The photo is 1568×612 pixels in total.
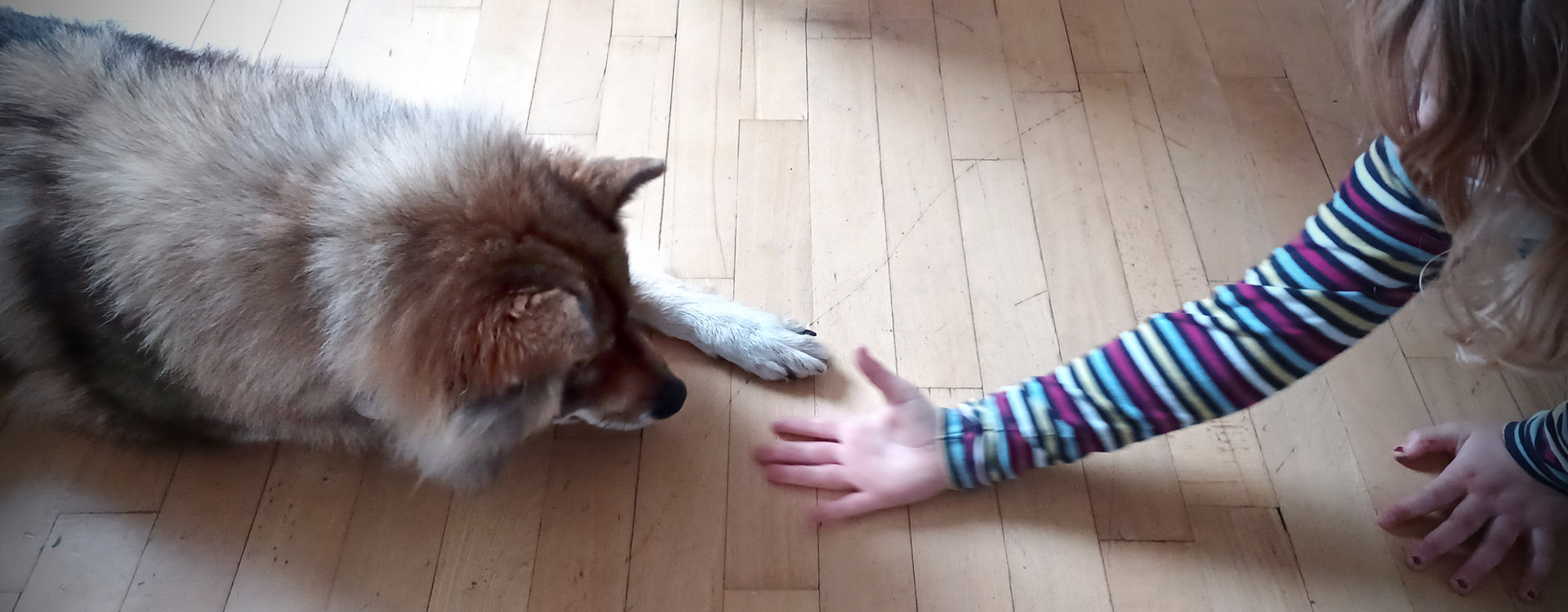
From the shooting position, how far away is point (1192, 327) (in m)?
1.24

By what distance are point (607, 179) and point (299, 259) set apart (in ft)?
1.28

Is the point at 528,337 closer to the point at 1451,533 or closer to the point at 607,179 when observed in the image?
the point at 607,179

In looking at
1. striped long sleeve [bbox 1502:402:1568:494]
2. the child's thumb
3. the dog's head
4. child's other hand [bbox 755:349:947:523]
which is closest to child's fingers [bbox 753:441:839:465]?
child's other hand [bbox 755:349:947:523]

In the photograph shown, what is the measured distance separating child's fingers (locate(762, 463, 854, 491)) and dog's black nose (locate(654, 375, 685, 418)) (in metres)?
0.22

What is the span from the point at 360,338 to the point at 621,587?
1.79 feet

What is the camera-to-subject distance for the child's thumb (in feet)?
4.47

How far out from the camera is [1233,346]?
1.21m

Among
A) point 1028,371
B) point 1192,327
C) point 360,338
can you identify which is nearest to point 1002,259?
point 1028,371

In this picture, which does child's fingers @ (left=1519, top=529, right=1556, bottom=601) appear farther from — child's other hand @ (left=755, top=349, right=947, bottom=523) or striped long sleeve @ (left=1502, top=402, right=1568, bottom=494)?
child's other hand @ (left=755, top=349, right=947, bottom=523)

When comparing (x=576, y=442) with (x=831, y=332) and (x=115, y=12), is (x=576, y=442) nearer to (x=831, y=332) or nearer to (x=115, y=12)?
(x=831, y=332)

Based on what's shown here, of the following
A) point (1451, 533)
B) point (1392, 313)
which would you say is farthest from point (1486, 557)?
point (1392, 313)

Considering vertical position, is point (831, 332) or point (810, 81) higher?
point (810, 81)

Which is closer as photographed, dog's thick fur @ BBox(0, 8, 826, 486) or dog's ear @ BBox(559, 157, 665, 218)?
dog's thick fur @ BBox(0, 8, 826, 486)

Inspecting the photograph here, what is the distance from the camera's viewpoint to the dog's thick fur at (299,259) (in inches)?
40.6
